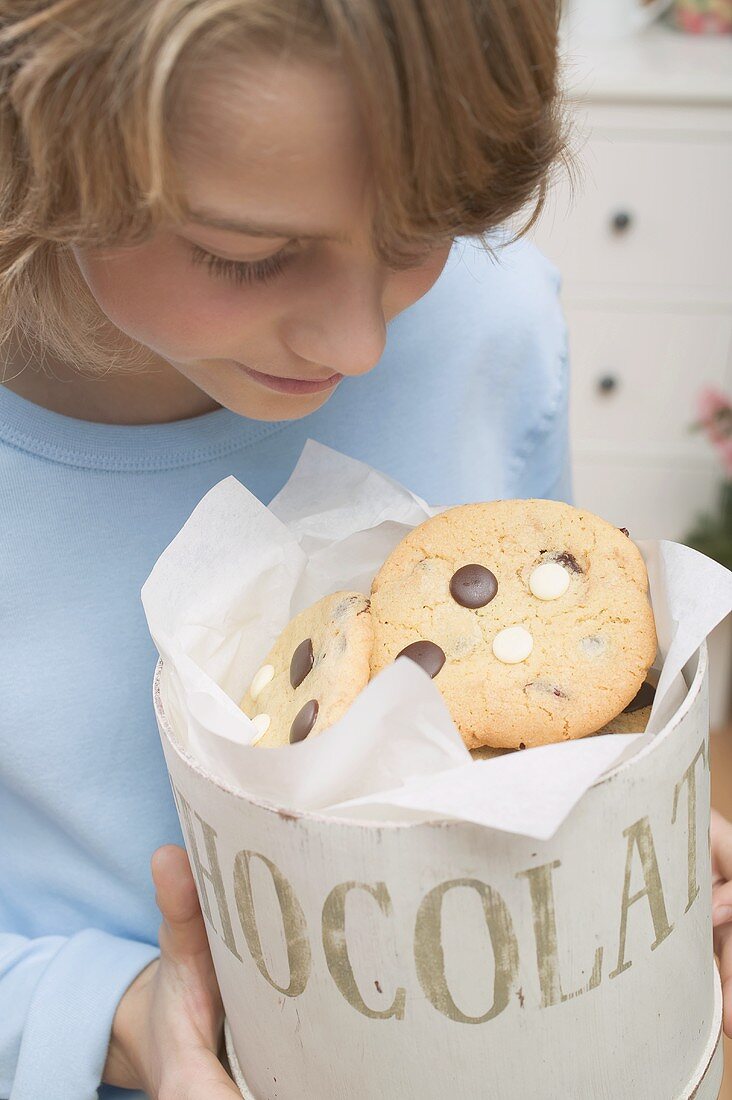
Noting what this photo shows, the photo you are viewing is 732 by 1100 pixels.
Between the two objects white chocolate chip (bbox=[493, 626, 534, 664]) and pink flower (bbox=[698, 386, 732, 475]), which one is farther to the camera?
pink flower (bbox=[698, 386, 732, 475])

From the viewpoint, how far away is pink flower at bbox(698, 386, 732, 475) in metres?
1.82

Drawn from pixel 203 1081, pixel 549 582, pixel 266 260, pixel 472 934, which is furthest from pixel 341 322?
pixel 203 1081

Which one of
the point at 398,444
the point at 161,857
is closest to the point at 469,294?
the point at 398,444

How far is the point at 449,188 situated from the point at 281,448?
1.08 ft

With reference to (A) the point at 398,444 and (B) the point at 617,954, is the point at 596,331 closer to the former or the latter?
(A) the point at 398,444

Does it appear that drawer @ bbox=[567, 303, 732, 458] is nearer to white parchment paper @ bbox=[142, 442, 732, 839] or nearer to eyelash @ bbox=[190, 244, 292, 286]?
white parchment paper @ bbox=[142, 442, 732, 839]

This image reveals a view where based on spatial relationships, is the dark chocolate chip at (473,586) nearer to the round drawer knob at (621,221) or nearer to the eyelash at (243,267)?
the eyelash at (243,267)

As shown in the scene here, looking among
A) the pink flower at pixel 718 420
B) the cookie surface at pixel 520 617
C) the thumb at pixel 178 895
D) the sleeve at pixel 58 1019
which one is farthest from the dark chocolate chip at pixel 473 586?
the pink flower at pixel 718 420

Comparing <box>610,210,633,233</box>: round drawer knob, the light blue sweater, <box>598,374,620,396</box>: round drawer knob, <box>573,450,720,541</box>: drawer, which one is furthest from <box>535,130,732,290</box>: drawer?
the light blue sweater

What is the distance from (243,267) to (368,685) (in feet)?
0.65

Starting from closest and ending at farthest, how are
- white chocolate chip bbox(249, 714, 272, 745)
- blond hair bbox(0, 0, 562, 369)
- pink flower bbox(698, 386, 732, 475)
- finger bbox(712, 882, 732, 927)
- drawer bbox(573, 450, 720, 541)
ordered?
1. blond hair bbox(0, 0, 562, 369)
2. white chocolate chip bbox(249, 714, 272, 745)
3. finger bbox(712, 882, 732, 927)
4. pink flower bbox(698, 386, 732, 475)
5. drawer bbox(573, 450, 720, 541)

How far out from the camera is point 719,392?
187 cm

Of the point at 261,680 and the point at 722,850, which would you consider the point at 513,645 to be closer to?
the point at 261,680

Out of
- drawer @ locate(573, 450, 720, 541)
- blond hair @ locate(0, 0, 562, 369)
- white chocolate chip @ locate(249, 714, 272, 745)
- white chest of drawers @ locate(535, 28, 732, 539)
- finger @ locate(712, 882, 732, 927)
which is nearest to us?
blond hair @ locate(0, 0, 562, 369)
